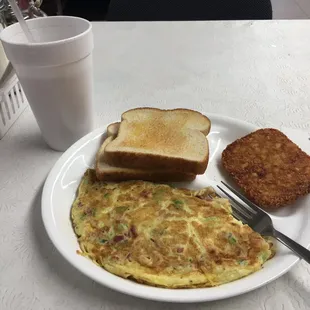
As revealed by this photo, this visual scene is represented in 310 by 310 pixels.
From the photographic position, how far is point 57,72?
1.05 m

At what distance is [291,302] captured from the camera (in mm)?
740

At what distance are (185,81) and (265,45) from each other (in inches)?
21.0

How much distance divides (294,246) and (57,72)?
73cm

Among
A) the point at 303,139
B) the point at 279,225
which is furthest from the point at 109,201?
the point at 303,139

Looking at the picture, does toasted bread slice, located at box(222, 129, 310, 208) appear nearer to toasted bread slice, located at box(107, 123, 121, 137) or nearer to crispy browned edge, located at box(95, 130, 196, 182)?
crispy browned edge, located at box(95, 130, 196, 182)

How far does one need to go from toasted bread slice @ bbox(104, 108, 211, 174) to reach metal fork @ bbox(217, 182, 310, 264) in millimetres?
124

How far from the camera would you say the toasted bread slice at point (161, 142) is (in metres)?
1.02

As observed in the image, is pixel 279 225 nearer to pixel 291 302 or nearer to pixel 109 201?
pixel 291 302

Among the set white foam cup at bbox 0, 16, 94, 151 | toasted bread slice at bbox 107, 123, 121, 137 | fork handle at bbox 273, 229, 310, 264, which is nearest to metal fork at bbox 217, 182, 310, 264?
fork handle at bbox 273, 229, 310, 264

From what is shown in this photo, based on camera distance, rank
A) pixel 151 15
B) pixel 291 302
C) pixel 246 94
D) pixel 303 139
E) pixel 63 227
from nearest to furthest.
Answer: pixel 291 302
pixel 63 227
pixel 303 139
pixel 246 94
pixel 151 15

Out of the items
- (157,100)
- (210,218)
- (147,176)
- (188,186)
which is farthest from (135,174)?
(157,100)

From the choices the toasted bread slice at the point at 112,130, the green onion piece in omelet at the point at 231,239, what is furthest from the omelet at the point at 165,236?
the toasted bread slice at the point at 112,130

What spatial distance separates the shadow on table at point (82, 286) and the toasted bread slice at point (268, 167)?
28cm

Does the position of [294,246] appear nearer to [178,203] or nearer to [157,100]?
[178,203]
